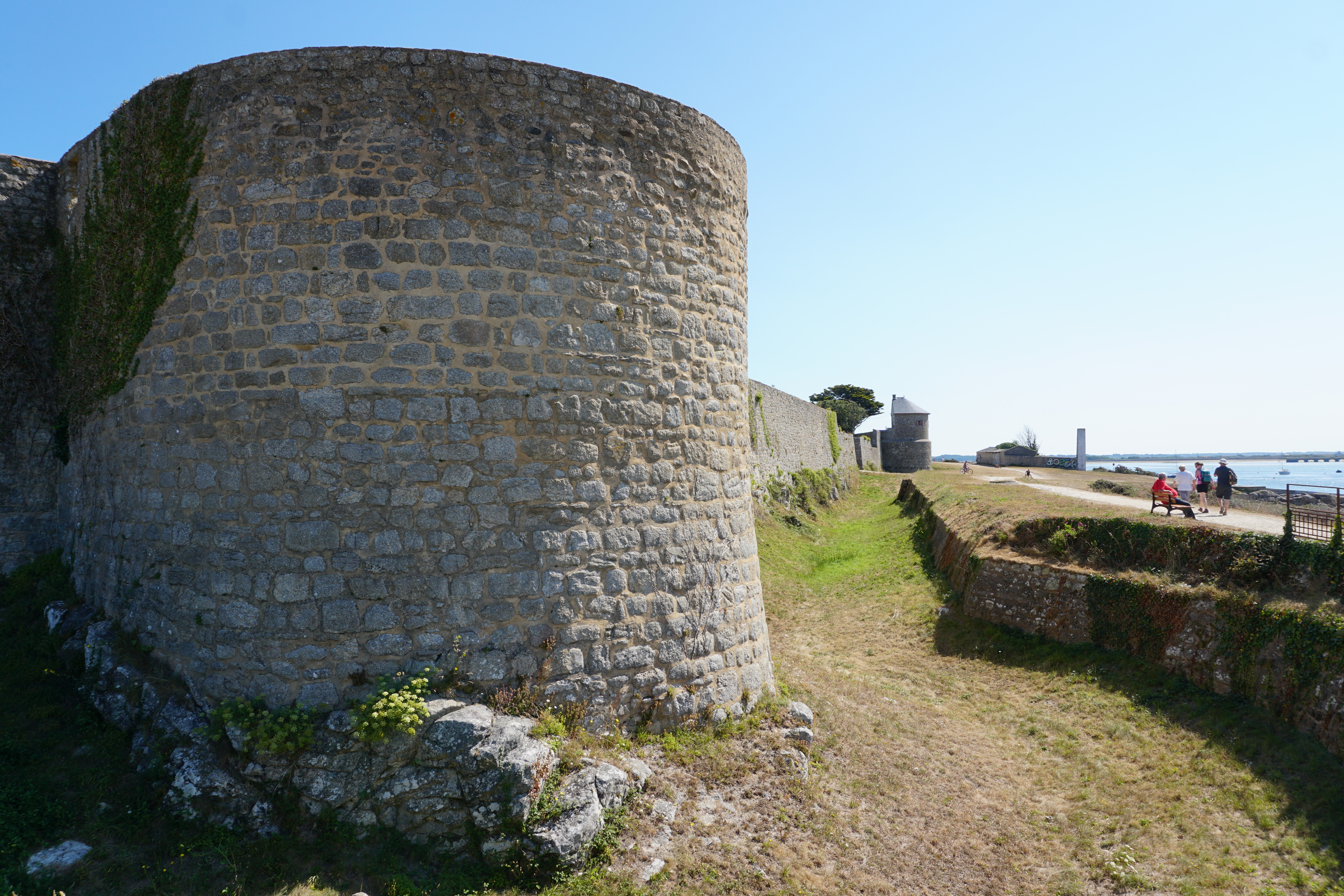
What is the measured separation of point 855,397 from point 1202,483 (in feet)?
186

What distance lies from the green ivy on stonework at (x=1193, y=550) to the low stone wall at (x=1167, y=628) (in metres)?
0.55

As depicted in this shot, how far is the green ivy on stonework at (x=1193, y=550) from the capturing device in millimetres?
9398

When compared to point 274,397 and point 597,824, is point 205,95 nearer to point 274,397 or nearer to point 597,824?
point 274,397

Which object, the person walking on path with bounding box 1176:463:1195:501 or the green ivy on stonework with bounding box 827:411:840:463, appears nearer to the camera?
the person walking on path with bounding box 1176:463:1195:501

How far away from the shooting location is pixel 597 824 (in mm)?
5367

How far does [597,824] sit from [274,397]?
4.39 meters

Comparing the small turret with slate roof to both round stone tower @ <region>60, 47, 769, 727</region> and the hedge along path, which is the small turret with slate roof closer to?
the hedge along path

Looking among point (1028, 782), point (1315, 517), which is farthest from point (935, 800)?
point (1315, 517)

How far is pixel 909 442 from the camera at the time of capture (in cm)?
5525

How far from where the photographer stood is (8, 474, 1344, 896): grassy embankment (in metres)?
5.17

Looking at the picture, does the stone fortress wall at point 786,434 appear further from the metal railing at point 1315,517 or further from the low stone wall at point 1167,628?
the metal railing at point 1315,517

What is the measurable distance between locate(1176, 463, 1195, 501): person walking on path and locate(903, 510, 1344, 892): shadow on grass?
576 cm

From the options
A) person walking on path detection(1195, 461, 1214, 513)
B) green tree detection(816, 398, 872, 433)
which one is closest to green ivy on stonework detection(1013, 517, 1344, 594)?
person walking on path detection(1195, 461, 1214, 513)

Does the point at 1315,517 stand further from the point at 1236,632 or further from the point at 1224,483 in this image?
the point at 1224,483
